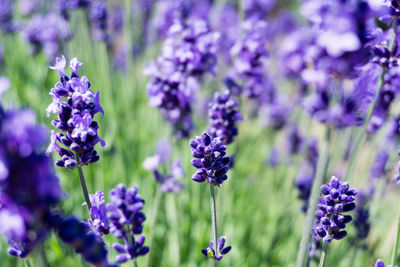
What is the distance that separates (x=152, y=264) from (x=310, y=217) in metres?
1.62

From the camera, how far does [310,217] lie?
1444mm

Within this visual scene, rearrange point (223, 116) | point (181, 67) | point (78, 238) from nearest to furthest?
point (78, 238) < point (223, 116) < point (181, 67)

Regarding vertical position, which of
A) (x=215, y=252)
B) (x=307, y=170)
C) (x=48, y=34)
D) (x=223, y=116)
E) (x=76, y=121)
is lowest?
(x=307, y=170)

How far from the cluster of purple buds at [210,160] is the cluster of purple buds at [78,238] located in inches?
18.2

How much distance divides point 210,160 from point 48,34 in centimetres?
322

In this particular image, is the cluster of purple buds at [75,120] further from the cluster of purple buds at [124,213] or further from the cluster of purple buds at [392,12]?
the cluster of purple buds at [392,12]

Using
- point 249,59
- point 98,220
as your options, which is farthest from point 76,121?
point 249,59

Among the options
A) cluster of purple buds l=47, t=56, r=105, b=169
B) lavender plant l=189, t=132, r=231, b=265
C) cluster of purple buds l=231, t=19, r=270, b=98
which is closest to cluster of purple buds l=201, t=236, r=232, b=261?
lavender plant l=189, t=132, r=231, b=265

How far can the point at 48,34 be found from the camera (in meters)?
3.78

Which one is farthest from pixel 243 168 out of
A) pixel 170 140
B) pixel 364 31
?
pixel 364 31

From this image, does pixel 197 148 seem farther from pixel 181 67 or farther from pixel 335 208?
pixel 181 67

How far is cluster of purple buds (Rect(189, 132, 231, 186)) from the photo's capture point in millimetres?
1276

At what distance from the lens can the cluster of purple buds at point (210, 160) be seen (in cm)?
128

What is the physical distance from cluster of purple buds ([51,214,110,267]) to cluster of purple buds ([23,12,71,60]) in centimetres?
294
